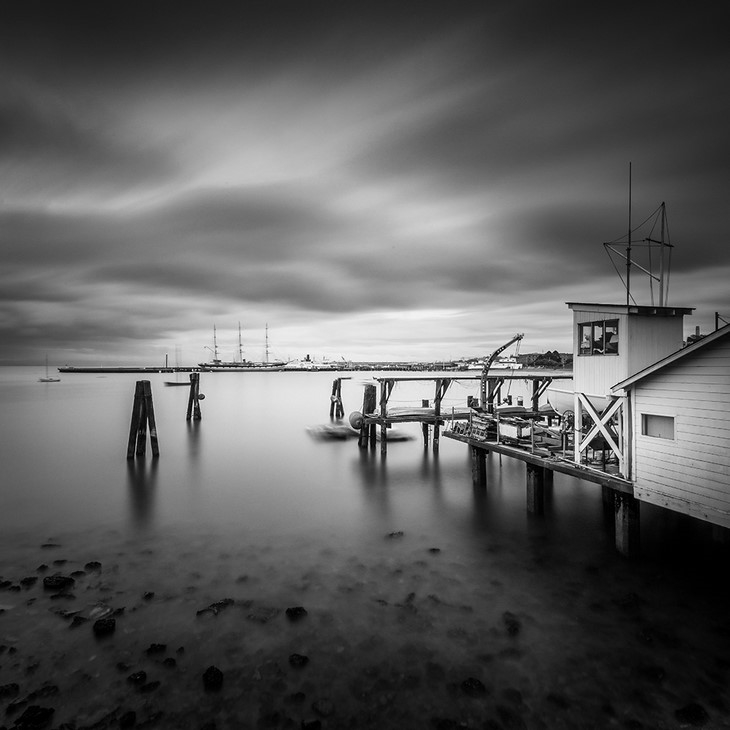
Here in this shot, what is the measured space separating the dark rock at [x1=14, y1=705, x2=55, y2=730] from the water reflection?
36.0 ft

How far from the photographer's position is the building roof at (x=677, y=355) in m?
10.9

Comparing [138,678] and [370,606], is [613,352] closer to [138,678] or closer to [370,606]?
[370,606]

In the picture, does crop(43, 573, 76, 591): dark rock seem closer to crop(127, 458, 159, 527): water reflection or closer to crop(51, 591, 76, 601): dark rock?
crop(51, 591, 76, 601): dark rock

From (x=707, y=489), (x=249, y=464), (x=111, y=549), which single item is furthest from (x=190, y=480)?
(x=707, y=489)

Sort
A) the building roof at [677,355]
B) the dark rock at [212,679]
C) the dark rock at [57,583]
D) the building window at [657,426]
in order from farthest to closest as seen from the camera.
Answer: the building window at [657,426]
the dark rock at [57,583]
the building roof at [677,355]
the dark rock at [212,679]

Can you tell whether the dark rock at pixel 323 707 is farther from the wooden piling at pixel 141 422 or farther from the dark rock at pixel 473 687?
the wooden piling at pixel 141 422

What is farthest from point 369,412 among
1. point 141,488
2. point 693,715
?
point 693,715

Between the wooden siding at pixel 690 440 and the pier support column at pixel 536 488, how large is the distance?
17.6 ft

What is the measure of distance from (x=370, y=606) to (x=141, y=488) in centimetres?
1694

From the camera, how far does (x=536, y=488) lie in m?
18.4

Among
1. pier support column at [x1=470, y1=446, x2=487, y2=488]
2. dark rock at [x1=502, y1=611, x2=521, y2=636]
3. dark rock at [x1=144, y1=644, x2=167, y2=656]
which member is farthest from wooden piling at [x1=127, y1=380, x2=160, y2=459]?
dark rock at [x1=502, y1=611, x2=521, y2=636]

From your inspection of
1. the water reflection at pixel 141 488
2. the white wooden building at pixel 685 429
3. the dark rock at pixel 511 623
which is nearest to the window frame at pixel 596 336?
the white wooden building at pixel 685 429

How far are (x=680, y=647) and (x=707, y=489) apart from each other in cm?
387

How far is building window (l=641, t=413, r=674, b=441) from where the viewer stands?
12.6 m
